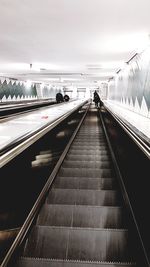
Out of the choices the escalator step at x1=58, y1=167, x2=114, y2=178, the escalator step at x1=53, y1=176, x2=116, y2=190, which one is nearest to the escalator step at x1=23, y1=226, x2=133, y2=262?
A: the escalator step at x1=53, y1=176, x2=116, y2=190

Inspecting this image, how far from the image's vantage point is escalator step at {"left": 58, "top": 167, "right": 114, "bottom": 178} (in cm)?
466

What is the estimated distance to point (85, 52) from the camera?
9.58 metres

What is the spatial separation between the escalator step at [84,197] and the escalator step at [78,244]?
896 millimetres

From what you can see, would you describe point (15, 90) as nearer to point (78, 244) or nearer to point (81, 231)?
point (81, 231)

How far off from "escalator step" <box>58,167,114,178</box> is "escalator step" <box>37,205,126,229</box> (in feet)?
5.30

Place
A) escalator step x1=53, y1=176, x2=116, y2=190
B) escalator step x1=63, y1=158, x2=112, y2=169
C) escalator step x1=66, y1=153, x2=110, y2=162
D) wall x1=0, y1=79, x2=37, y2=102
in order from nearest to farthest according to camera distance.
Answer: escalator step x1=53, y1=176, x2=116, y2=190, escalator step x1=63, y1=158, x2=112, y2=169, escalator step x1=66, y1=153, x2=110, y2=162, wall x1=0, y1=79, x2=37, y2=102

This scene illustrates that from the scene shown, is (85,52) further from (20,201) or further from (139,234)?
(139,234)

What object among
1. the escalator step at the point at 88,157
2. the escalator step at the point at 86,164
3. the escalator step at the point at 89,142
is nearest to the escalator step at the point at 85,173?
the escalator step at the point at 86,164

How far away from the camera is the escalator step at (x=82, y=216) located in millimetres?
2867

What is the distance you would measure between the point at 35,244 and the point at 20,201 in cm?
94

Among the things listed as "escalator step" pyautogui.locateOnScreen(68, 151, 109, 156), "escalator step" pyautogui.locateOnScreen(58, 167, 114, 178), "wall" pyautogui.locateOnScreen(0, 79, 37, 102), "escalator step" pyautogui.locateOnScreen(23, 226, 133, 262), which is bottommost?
"escalator step" pyautogui.locateOnScreen(23, 226, 133, 262)

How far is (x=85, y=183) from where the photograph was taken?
4176 mm

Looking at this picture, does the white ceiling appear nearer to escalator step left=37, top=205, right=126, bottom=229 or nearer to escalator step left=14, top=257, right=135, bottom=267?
escalator step left=37, top=205, right=126, bottom=229

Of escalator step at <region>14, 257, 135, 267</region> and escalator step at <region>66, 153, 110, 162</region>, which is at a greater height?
escalator step at <region>66, 153, 110, 162</region>
